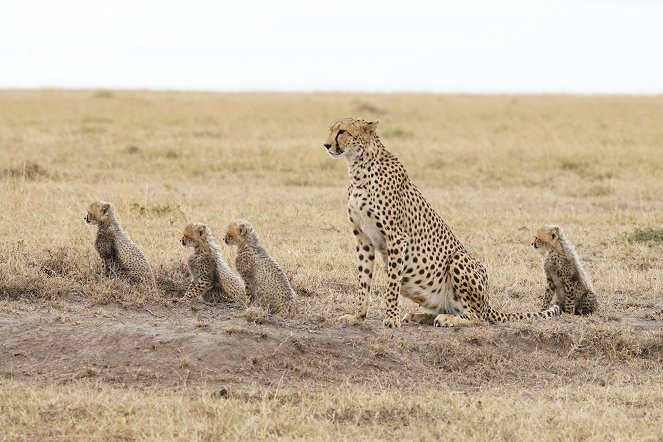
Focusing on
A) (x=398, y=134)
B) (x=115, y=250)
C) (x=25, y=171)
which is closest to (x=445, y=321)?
(x=115, y=250)

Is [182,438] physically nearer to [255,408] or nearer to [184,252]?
[255,408]

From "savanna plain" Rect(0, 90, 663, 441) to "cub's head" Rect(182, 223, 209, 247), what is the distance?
0.41 metres

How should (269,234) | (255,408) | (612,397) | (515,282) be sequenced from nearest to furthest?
1. (255,408)
2. (612,397)
3. (515,282)
4. (269,234)

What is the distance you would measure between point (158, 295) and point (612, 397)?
3.20m

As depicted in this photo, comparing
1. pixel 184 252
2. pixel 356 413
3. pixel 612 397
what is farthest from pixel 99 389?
pixel 184 252

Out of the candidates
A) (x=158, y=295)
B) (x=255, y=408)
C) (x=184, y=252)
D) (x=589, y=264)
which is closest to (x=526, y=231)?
(x=589, y=264)

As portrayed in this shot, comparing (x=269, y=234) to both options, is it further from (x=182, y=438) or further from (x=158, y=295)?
(x=182, y=438)

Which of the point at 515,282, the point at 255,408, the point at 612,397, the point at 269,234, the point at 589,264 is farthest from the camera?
the point at 269,234

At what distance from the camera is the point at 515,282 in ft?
27.3

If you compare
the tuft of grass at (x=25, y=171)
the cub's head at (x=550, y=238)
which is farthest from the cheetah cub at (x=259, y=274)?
the tuft of grass at (x=25, y=171)

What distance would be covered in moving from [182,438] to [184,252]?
4170 millimetres

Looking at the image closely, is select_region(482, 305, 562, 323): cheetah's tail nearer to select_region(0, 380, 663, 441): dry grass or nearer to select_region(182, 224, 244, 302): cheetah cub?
select_region(0, 380, 663, 441): dry grass

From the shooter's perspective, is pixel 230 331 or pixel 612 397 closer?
pixel 612 397

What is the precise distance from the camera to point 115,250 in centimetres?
753
